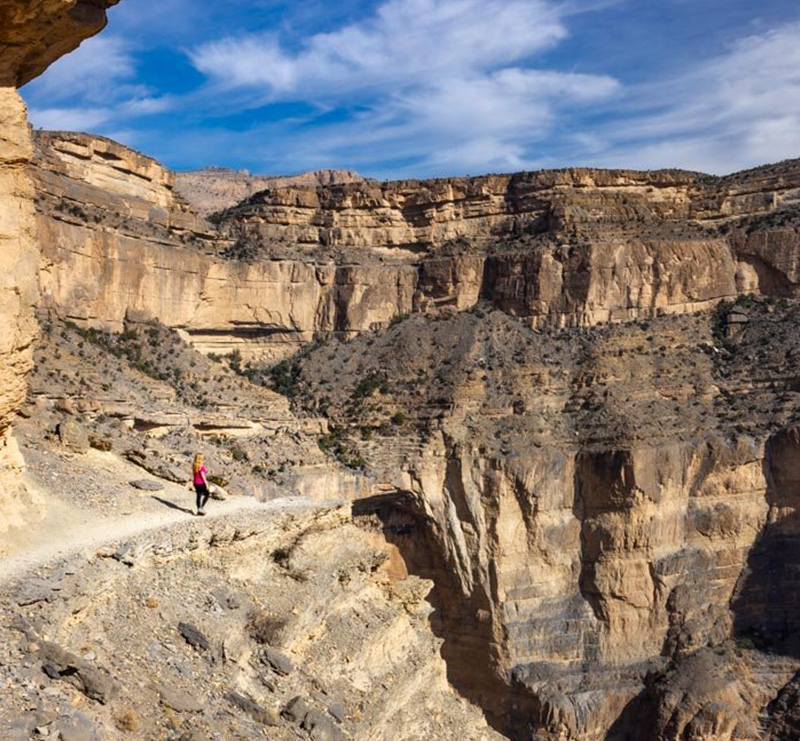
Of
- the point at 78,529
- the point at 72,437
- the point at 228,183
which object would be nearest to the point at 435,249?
the point at 72,437

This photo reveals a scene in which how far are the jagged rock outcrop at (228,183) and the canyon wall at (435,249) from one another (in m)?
53.6

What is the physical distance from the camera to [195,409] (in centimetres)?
3534

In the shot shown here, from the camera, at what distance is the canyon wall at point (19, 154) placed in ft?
36.8

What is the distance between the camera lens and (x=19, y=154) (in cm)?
1273

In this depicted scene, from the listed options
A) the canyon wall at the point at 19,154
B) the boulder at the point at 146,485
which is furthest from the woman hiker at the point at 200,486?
the canyon wall at the point at 19,154

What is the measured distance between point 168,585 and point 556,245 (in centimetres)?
3148

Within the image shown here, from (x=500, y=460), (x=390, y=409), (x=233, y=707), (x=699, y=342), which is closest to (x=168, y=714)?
(x=233, y=707)

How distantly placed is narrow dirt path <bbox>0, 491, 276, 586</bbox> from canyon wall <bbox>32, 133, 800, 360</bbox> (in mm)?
19445

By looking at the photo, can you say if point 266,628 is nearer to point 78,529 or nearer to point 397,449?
point 78,529

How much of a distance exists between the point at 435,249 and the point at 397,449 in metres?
14.9

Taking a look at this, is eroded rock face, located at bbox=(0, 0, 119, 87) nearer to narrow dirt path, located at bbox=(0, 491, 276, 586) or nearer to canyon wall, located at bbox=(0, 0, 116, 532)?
canyon wall, located at bbox=(0, 0, 116, 532)

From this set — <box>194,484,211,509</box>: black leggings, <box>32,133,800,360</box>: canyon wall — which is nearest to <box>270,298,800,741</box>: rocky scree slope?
<box>32,133,800,360</box>: canyon wall

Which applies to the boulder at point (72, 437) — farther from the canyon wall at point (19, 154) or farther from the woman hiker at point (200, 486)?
the canyon wall at point (19, 154)

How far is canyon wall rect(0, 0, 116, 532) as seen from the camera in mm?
11211
